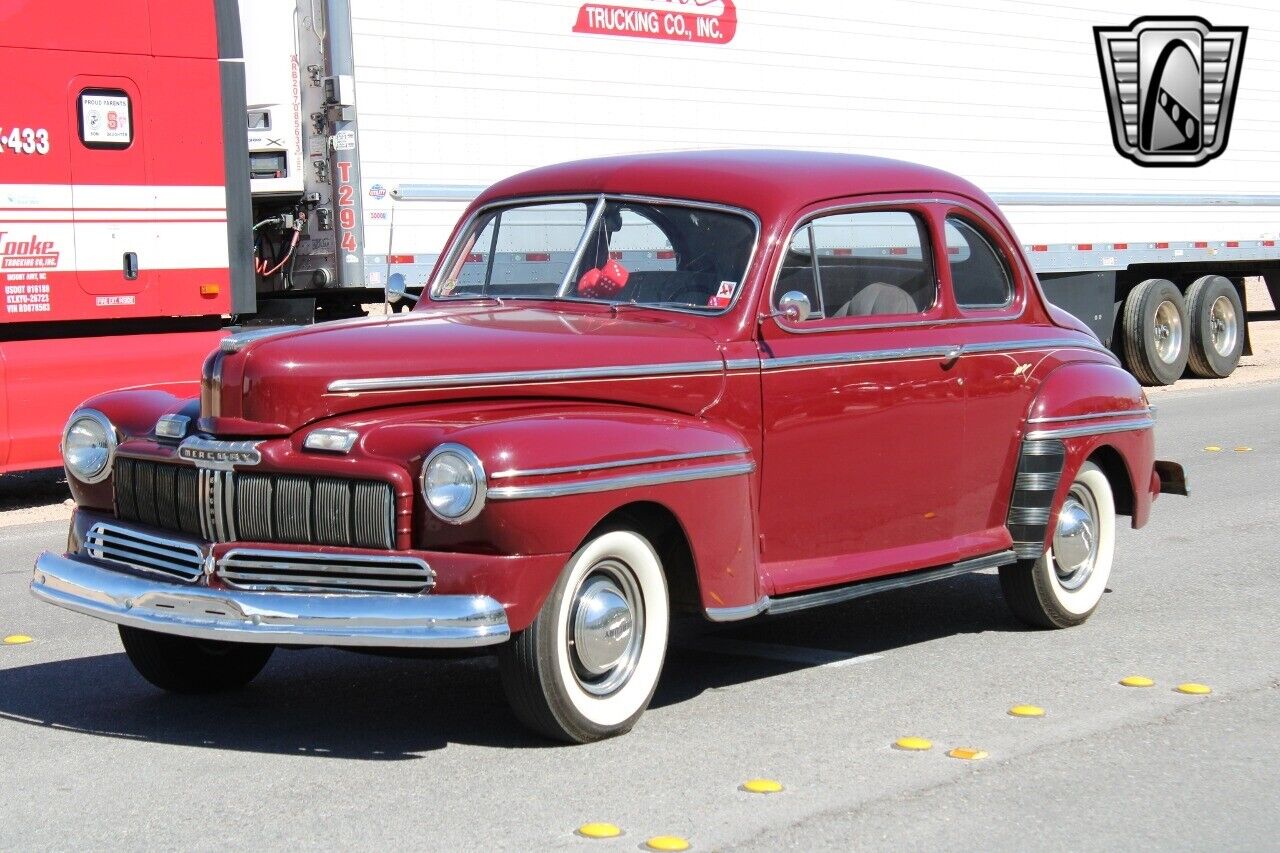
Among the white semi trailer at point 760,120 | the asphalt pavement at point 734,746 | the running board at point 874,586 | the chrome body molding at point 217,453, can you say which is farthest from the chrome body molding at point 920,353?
the chrome body molding at point 217,453

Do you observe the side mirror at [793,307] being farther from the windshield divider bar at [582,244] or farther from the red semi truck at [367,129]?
the windshield divider bar at [582,244]

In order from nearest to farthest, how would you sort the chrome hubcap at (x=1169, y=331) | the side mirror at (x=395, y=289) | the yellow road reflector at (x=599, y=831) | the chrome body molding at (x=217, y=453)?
the yellow road reflector at (x=599, y=831), the chrome body molding at (x=217, y=453), the side mirror at (x=395, y=289), the chrome hubcap at (x=1169, y=331)

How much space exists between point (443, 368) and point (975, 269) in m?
2.50

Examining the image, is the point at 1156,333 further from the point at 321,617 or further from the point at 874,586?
the point at 321,617

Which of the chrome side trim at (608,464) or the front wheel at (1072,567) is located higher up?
the chrome side trim at (608,464)

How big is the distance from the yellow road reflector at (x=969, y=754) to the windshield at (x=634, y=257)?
5.52ft

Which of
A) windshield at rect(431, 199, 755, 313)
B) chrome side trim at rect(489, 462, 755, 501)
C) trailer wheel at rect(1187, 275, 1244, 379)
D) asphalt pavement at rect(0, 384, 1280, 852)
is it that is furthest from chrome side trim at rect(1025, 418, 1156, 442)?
trailer wheel at rect(1187, 275, 1244, 379)

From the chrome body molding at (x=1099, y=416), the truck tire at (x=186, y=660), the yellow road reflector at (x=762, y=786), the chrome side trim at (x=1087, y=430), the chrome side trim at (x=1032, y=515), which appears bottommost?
the yellow road reflector at (x=762, y=786)

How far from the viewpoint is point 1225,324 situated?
20344mm

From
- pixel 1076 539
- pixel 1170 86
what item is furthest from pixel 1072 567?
pixel 1170 86

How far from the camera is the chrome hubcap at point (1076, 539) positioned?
6730 mm

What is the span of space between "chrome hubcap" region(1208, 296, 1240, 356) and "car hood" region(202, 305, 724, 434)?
16.0 metres

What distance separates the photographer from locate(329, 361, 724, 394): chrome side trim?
197 inches

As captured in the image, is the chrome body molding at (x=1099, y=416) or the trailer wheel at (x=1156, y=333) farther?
the trailer wheel at (x=1156, y=333)
